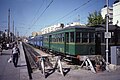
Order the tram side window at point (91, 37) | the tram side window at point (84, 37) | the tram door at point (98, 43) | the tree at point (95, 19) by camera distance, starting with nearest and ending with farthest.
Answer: the tram side window at point (84, 37) < the tram side window at point (91, 37) < the tram door at point (98, 43) < the tree at point (95, 19)

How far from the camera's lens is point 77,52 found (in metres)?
15.5

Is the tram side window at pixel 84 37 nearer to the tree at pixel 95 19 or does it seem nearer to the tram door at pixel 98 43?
the tram door at pixel 98 43

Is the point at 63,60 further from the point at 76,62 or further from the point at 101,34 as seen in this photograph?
the point at 101,34

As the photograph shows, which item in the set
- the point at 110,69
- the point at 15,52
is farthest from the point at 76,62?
the point at 15,52

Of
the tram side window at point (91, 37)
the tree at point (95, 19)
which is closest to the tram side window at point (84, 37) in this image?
the tram side window at point (91, 37)

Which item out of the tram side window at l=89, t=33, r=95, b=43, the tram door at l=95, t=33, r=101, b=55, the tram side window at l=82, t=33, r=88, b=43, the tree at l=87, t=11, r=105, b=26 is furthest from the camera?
the tree at l=87, t=11, r=105, b=26

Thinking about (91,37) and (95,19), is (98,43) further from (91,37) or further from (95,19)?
(95,19)

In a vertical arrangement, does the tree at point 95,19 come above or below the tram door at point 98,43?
above

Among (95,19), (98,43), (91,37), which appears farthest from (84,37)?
(95,19)

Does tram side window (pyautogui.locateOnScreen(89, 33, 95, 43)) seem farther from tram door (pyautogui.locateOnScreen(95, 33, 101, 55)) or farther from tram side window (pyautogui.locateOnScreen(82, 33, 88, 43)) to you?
tram door (pyautogui.locateOnScreen(95, 33, 101, 55))

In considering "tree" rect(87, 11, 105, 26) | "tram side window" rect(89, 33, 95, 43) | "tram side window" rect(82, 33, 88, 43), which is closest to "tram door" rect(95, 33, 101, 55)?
"tram side window" rect(89, 33, 95, 43)

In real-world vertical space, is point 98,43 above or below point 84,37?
below

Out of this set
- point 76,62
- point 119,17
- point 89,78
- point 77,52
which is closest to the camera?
point 89,78

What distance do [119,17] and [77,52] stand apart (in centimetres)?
4275
